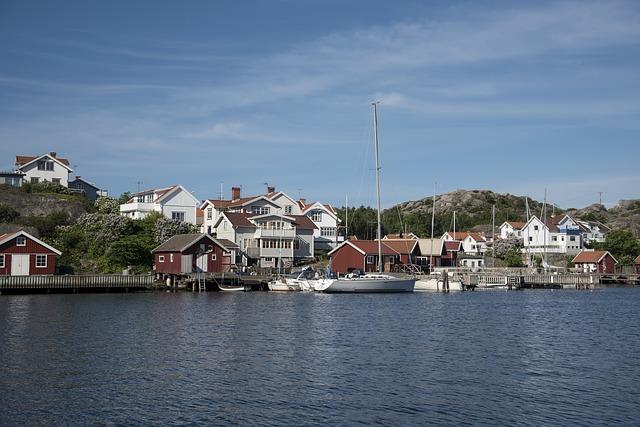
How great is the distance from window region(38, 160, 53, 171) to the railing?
134 ft

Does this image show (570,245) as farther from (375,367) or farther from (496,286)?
(375,367)

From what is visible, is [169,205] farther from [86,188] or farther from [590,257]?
[590,257]

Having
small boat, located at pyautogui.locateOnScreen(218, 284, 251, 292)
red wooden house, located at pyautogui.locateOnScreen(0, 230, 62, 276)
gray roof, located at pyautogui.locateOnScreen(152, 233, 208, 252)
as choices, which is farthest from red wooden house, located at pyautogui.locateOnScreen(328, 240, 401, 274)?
red wooden house, located at pyautogui.locateOnScreen(0, 230, 62, 276)

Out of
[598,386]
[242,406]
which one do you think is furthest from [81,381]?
[598,386]

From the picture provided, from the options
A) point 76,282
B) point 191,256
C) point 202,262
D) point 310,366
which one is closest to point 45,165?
point 191,256

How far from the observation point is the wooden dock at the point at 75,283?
2537 inches

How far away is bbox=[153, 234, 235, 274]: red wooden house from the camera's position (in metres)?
75.2

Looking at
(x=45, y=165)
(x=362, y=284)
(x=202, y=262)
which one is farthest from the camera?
(x=45, y=165)

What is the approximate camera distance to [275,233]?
9081 centimetres

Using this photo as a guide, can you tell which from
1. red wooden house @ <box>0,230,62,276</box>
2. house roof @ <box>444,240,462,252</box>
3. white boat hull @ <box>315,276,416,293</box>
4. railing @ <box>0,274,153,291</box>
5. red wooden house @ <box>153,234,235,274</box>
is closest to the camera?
railing @ <box>0,274,153,291</box>

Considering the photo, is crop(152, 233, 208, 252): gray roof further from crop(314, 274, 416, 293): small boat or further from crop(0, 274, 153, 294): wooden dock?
crop(314, 274, 416, 293): small boat

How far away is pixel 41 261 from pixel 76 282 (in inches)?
179

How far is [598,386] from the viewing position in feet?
93.7

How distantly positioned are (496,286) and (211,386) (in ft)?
218
